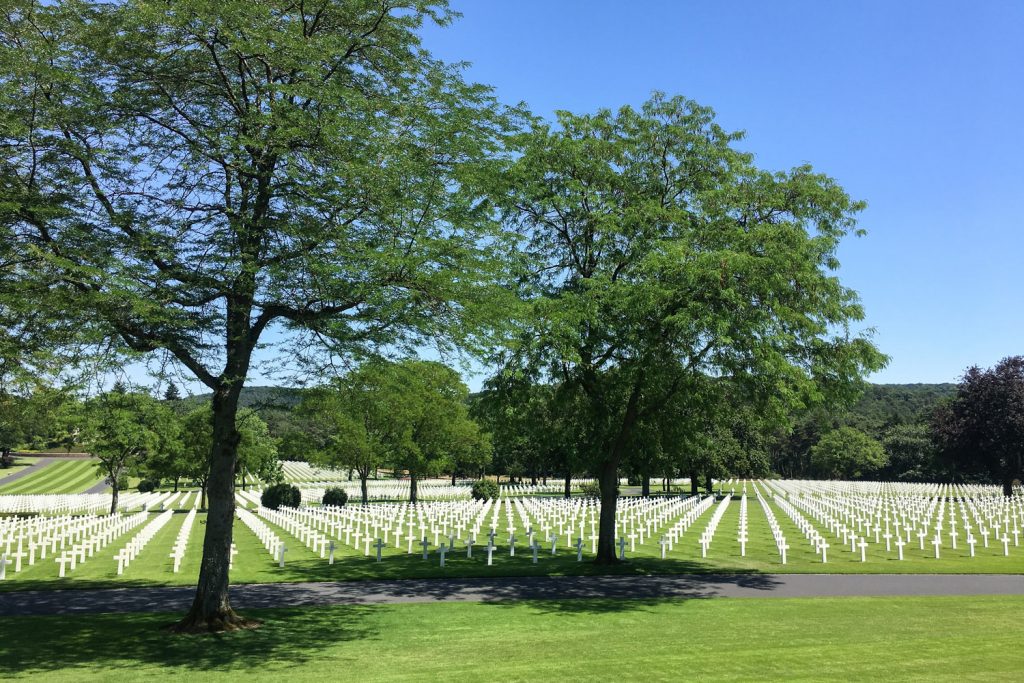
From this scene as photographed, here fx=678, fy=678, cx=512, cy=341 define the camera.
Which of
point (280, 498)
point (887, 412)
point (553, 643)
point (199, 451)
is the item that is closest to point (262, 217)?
point (553, 643)

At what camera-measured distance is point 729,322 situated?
48.3 feet

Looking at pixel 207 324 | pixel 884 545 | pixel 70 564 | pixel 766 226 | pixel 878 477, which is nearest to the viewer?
pixel 207 324

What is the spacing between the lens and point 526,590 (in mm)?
16219

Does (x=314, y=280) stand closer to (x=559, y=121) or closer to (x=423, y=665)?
(x=423, y=665)

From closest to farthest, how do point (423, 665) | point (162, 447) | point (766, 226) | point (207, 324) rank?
point (423, 665)
point (207, 324)
point (766, 226)
point (162, 447)

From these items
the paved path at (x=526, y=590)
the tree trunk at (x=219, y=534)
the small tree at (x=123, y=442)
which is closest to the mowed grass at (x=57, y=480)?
the small tree at (x=123, y=442)

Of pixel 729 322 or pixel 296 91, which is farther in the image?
pixel 729 322

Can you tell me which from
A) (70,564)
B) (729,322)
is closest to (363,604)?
(729,322)

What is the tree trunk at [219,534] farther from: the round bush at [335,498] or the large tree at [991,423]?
the large tree at [991,423]

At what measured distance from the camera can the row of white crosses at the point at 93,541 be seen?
62.1ft

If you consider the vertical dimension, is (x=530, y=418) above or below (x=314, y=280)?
below

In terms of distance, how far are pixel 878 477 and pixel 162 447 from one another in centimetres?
10494

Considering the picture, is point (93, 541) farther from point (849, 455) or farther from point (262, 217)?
point (849, 455)

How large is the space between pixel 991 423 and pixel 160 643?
67170mm
